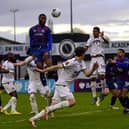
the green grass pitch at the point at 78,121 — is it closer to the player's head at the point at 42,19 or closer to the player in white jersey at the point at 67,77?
the player in white jersey at the point at 67,77

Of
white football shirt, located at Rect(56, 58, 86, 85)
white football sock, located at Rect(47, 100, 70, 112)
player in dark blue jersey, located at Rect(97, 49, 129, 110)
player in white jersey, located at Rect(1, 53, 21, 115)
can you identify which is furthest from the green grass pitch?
white football shirt, located at Rect(56, 58, 86, 85)

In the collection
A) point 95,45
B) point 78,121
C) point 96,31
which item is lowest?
point 78,121

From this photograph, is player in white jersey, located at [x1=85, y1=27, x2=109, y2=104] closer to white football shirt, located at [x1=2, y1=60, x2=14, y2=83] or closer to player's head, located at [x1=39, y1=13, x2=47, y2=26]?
white football shirt, located at [x1=2, y1=60, x2=14, y2=83]

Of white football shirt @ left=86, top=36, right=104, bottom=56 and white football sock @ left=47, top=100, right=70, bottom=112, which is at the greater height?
white football shirt @ left=86, top=36, right=104, bottom=56

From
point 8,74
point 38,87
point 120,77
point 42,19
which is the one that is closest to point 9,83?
point 8,74

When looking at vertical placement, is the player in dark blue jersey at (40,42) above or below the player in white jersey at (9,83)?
above

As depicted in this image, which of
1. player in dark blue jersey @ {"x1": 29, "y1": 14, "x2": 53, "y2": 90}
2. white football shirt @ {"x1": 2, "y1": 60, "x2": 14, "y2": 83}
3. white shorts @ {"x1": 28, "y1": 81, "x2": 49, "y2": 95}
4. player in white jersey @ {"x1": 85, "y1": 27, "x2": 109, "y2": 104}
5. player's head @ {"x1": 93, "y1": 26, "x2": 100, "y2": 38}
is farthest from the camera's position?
player in white jersey @ {"x1": 85, "y1": 27, "x2": 109, "y2": 104}

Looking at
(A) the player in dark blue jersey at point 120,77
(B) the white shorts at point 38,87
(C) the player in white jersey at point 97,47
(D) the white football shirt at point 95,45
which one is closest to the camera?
(B) the white shorts at point 38,87

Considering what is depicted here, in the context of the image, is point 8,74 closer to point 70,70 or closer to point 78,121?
point 78,121

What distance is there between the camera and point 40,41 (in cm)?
1794

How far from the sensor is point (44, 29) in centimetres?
1786

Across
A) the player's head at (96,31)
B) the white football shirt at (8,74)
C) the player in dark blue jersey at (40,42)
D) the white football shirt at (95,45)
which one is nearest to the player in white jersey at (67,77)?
the player in dark blue jersey at (40,42)

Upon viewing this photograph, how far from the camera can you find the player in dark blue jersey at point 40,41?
58.2ft

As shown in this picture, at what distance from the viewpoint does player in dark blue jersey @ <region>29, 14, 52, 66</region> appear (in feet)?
58.2
